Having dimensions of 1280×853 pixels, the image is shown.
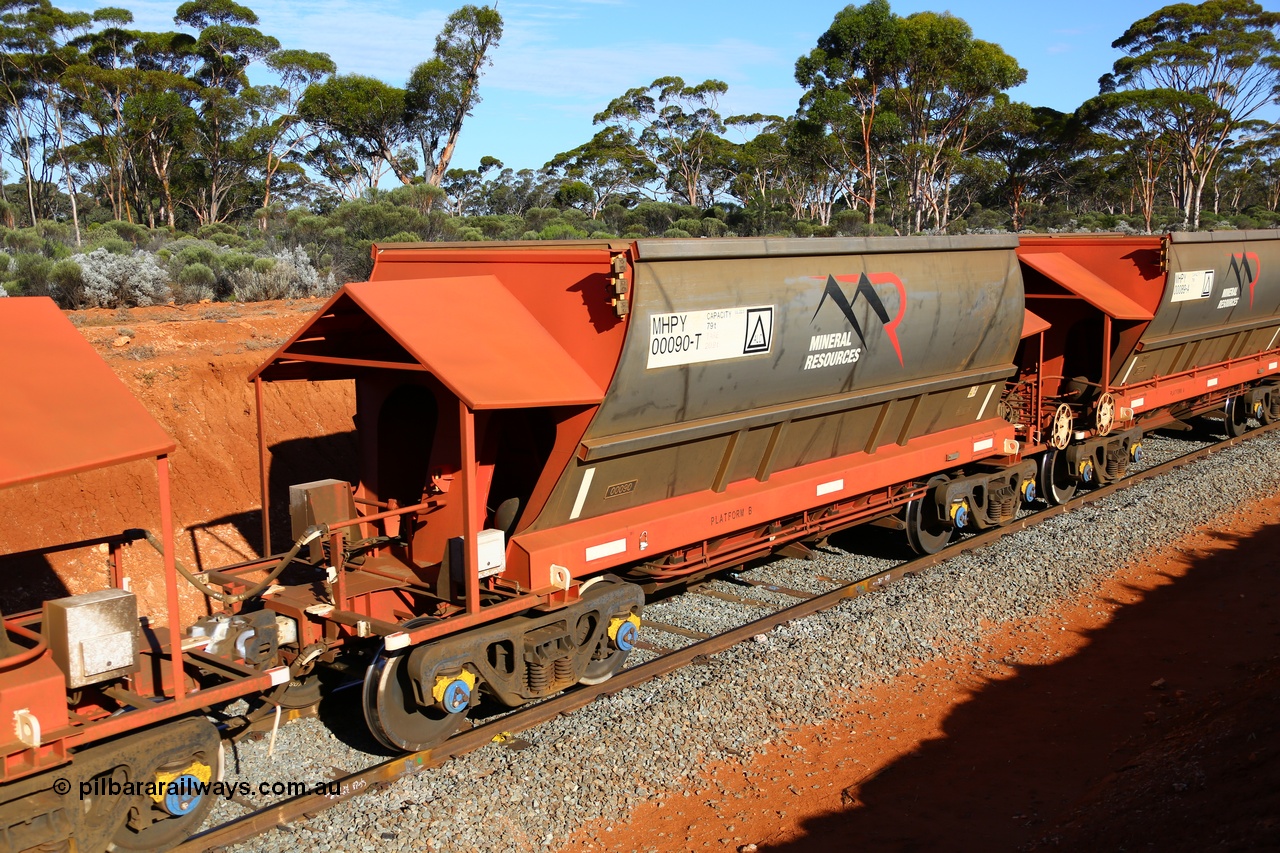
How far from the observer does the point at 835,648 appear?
8281 millimetres

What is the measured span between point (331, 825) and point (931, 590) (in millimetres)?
5927

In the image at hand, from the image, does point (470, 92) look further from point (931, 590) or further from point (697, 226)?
point (931, 590)

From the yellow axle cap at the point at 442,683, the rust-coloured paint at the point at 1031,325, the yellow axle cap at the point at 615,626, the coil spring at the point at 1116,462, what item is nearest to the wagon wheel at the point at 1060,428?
the rust-coloured paint at the point at 1031,325

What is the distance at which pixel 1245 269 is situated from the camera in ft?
51.4

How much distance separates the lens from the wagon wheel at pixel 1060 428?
12375 millimetres

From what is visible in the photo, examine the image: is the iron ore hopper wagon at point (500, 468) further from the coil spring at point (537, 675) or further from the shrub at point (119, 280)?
the shrub at point (119, 280)

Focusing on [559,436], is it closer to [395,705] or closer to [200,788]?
[395,705]

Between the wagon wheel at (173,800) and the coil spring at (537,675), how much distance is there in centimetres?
211

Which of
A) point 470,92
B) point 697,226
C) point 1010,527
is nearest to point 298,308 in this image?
point 1010,527

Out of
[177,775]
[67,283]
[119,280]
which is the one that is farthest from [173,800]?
[119,280]

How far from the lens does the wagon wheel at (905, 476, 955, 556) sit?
1102cm

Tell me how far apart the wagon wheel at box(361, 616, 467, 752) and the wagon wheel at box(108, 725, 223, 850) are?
0.96 m

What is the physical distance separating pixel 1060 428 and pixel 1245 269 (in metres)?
5.75

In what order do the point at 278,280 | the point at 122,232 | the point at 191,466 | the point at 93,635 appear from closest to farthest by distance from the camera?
the point at 93,635, the point at 191,466, the point at 278,280, the point at 122,232
